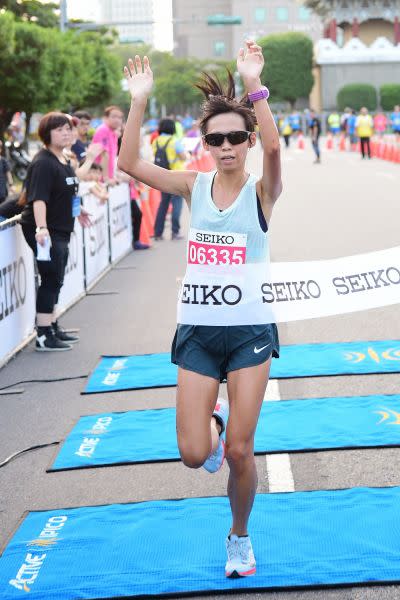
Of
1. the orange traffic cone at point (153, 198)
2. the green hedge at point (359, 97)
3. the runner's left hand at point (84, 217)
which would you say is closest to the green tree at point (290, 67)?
the green hedge at point (359, 97)

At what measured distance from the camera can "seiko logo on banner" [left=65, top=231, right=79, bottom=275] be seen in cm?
1233

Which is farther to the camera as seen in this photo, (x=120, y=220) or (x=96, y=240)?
(x=120, y=220)

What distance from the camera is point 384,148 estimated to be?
48062 mm

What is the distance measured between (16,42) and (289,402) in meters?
36.2

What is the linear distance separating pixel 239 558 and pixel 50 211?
18.1 feet

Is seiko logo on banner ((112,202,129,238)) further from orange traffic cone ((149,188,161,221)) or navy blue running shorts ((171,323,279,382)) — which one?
navy blue running shorts ((171,323,279,382))

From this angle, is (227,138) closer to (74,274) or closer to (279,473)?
(279,473)

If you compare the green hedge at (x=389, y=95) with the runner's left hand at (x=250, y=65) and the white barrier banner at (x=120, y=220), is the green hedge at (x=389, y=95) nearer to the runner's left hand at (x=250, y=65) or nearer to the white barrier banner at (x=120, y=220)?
Result: the white barrier banner at (x=120, y=220)

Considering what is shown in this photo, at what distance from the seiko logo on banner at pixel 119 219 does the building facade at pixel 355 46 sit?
9506 cm

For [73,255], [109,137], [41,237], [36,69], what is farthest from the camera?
[36,69]

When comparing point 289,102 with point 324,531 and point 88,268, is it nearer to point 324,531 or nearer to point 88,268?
point 88,268

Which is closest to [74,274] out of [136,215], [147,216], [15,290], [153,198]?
[15,290]

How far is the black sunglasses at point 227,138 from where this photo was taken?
4.57m

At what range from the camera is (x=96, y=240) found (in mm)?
14562
